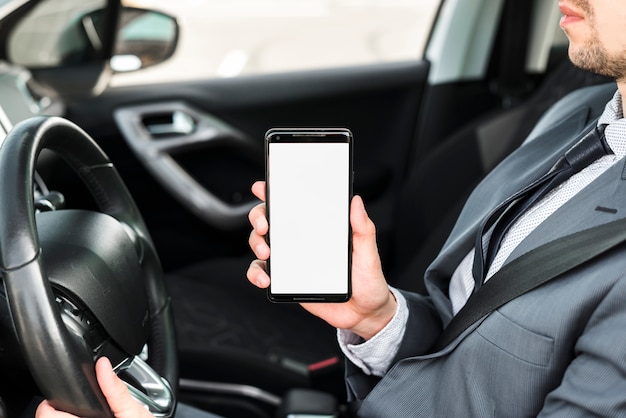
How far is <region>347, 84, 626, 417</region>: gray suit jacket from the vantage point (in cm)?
90

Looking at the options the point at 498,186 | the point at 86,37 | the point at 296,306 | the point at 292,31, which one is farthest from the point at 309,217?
the point at 292,31

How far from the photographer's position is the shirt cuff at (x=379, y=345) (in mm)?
1196

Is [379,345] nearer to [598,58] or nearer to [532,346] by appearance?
[532,346]

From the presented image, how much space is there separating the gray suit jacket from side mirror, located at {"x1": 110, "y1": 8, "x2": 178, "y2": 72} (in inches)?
46.0

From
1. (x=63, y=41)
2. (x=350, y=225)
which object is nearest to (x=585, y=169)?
(x=350, y=225)

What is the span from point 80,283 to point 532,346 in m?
0.51

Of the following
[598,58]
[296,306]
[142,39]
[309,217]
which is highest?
[598,58]

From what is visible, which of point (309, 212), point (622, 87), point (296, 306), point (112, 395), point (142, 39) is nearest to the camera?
point (112, 395)

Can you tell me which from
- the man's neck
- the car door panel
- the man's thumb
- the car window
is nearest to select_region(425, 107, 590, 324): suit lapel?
the man's neck

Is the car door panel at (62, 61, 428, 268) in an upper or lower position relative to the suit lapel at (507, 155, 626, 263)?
A: lower

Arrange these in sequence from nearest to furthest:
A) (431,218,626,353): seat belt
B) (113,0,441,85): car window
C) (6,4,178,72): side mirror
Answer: (431,218,626,353): seat belt
(6,4,178,72): side mirror
(113,0,441,85): car window

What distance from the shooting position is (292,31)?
434cm

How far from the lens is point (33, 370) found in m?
0.86

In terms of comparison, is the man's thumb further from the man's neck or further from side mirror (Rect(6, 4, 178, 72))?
side mirror (Rect(6, 4, 178, 72))
